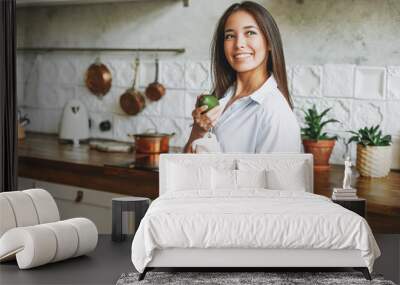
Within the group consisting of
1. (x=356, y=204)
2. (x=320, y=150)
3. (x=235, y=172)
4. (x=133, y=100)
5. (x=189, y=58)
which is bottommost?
(x=356, y=204)

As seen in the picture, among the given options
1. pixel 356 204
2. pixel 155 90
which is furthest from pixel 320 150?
pixel 155 90

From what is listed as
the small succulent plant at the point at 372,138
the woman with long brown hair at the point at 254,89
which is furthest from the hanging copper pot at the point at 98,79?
the small succulent plant at the point at 372,138

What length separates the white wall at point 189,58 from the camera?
257 inches

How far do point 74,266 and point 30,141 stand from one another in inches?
116

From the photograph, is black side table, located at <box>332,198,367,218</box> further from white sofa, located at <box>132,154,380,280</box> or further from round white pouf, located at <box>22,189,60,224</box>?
round white pouf, located at <box>22,189,60,224</box>

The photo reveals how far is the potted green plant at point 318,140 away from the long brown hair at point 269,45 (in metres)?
0.26

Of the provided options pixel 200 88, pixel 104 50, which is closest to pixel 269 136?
pixel 200 88

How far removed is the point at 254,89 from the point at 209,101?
463 mm

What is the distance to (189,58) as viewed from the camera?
7.17 metres

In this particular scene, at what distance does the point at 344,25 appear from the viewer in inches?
260

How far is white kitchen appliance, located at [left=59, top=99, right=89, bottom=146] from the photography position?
25.2 ft

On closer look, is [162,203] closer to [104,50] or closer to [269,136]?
[269,136]

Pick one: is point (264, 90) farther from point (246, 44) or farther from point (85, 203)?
point (85, 203)

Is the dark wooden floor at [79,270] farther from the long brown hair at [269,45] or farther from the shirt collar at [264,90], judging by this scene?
the long brown hair at [269,45]
